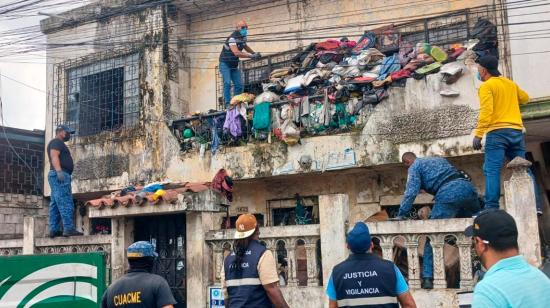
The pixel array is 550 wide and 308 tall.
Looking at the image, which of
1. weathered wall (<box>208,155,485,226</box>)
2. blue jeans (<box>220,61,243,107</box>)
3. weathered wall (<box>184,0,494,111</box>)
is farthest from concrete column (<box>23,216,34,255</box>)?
weathered wall (<box>184,0,494,111</box>)

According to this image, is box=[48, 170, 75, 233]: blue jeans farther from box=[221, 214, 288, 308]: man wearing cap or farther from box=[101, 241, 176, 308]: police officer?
box=[101, 241, 176, 308]: police officer

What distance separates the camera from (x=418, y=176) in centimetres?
574

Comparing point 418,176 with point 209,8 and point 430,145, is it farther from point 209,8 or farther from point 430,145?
point 209,8

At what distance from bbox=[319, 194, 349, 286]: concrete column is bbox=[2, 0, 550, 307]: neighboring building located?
2cm

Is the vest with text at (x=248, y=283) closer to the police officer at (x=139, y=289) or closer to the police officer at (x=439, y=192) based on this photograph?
the police officer at (x=139, y=289)

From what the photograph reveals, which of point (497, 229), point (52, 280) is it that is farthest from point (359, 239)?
point (52, 280)

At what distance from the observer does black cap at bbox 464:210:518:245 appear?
7.45 feet

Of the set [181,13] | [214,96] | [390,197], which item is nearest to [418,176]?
[390,197]

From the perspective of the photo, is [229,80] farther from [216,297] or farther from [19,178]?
[19,178]

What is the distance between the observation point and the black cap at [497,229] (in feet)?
7.45

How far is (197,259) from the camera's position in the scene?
668 centimetres

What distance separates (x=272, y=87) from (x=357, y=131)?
211 cm

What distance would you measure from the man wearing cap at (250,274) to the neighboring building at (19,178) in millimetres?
10200

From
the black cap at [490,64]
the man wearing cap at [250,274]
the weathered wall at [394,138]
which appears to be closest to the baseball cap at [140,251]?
the man wearing cap at [250,274]
